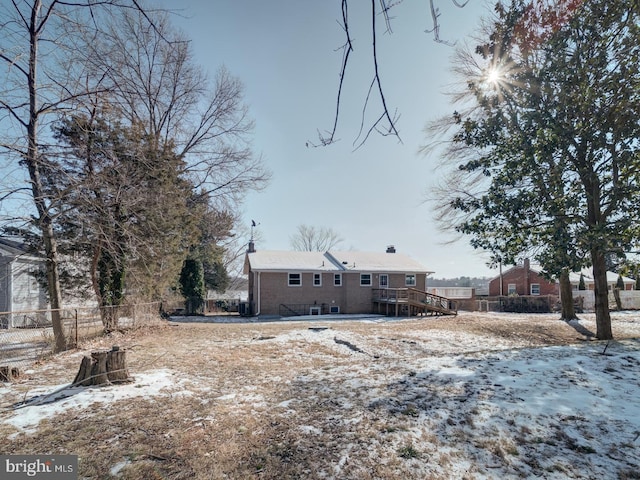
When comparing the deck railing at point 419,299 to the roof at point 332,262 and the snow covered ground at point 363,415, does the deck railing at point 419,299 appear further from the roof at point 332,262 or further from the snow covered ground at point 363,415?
the snow covered ground at point 363,415

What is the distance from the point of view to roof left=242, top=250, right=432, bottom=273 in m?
22.9

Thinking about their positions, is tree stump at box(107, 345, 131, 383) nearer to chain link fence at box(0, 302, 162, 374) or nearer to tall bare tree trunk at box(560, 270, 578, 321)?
chain link fence at box(0, 302, 162, 374)

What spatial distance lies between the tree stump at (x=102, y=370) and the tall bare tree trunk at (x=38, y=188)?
337cm

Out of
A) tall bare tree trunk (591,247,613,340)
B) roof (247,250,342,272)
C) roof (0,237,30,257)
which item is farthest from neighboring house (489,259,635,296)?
roof (0,237,30,257)

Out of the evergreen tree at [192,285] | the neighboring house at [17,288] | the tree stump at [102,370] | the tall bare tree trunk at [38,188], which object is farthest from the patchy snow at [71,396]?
the evergreen tree at [192,285]

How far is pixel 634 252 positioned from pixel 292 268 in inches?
686

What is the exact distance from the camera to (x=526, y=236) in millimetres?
9297

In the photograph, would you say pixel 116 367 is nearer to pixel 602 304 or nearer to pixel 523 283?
pixel 602 304

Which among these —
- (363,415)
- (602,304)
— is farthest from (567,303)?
(363,415)

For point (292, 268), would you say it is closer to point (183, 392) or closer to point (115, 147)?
point (115, 147)

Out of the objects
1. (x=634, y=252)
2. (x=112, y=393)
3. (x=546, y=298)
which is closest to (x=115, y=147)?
(x=112, y=393)

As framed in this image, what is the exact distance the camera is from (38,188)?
25.7ft

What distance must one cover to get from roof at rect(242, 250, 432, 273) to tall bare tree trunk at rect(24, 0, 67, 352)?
43.8 feet

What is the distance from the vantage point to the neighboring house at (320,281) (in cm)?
2228
